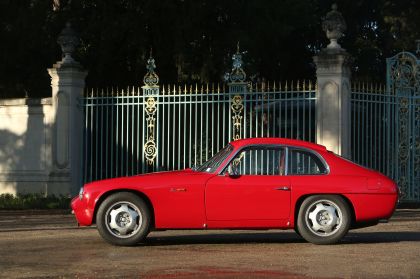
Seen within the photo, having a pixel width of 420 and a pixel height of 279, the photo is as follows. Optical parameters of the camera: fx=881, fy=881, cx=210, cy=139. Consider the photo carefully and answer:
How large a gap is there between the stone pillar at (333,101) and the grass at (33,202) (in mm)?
5732

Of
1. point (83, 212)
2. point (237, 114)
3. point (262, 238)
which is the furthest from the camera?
point (237, 114)

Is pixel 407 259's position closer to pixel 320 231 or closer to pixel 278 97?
pixel 320 231

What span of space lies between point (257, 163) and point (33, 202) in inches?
373

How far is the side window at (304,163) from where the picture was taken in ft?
36.2

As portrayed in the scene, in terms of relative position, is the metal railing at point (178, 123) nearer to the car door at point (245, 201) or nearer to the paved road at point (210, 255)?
the paved road at point (210, 255)

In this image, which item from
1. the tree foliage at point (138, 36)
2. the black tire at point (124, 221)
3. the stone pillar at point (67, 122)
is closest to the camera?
the black tire at point (124, 221)

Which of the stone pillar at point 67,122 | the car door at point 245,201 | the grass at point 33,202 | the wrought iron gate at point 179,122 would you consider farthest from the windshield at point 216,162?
the stone pillar at point 67,122

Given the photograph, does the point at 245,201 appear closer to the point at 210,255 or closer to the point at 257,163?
the point at 257,163

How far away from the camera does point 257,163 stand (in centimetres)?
1095

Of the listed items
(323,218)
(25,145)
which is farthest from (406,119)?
(323,218)

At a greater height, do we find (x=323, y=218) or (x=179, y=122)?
(x=179, y=122)

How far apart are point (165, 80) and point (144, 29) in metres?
2.03

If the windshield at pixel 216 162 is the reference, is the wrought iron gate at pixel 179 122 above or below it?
above

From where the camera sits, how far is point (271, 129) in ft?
65.5
